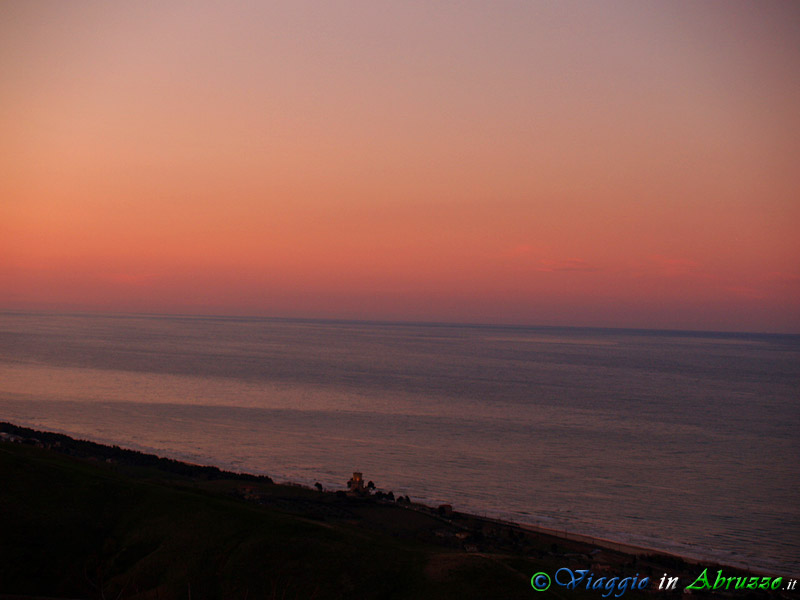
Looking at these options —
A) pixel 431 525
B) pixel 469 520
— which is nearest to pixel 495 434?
pixel 469 520

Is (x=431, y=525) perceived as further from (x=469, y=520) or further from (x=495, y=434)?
(x=495, y=434)

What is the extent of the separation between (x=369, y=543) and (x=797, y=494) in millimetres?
34148

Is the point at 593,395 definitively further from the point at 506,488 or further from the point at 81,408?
the point at 81,408

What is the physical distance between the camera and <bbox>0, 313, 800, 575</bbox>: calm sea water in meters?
38.8

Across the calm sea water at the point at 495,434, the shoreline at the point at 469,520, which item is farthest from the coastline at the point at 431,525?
the calm sea water at the point at 495,434

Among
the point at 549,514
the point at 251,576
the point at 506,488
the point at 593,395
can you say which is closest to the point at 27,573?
the point at 251,576

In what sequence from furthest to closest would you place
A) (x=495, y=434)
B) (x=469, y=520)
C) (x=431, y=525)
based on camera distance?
(x=495, y=434)
(x=469, y=520)
(x=431, y=525)

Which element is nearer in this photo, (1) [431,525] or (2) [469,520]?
(1) [431,525]

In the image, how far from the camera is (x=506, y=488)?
43.0 metres

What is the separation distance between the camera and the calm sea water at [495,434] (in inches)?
1527

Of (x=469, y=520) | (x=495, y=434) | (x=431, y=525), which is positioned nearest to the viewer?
(x=431, y=525)

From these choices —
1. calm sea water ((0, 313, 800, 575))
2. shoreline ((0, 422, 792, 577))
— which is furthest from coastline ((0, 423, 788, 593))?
calm sea water ((0, 313, 800, 575))

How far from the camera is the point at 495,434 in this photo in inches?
2400

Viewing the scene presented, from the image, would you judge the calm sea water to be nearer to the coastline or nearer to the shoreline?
the shoreline
